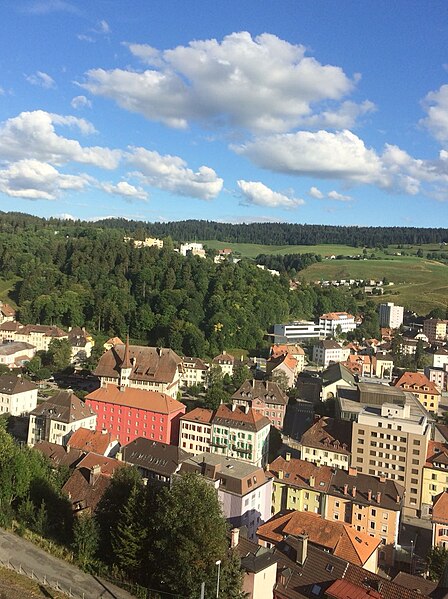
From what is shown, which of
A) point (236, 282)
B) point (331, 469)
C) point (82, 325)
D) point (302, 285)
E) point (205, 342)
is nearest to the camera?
point (331, 469)

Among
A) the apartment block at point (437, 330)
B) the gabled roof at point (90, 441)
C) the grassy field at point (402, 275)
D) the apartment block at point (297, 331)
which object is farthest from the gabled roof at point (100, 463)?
the grassy field at point (402, 275)

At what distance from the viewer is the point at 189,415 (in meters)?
46.2

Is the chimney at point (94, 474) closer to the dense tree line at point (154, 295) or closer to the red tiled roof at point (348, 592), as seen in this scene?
the red tiled roof at point (348, 592)

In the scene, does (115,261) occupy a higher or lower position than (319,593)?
higher

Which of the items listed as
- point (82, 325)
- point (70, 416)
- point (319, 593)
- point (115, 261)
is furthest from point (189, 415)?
point (115, 261)

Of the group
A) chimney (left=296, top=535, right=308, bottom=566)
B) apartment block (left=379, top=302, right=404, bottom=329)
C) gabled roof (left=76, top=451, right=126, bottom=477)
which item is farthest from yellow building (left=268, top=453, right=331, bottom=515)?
apartment block (left=379, top=302, right=404, bottom=329)

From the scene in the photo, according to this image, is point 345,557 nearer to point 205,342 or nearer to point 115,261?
point 205,342

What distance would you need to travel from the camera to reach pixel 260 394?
185 feet

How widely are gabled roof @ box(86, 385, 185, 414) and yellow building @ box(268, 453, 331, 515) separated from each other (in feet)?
45.2

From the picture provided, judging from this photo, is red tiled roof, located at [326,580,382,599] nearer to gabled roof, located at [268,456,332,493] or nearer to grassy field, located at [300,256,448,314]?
gabled roof, located at [268,456,332,493]

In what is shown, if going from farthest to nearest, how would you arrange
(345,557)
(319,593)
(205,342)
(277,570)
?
(205,342) → (345,557) → (277,570) → (319,593)

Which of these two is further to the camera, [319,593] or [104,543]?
[104,543]

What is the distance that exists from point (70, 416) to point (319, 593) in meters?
29.8

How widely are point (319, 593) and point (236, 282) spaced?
3205 inches
